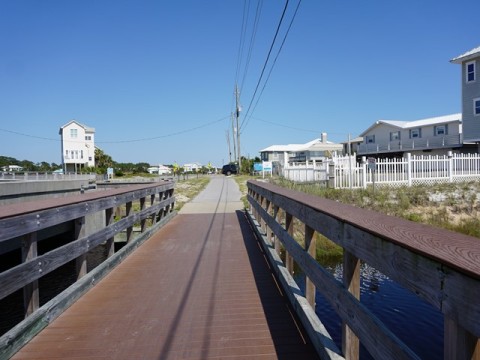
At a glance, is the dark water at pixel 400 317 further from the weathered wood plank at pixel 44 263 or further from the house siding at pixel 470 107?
the house siding at pixel 470 107

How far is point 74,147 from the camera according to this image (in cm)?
6694

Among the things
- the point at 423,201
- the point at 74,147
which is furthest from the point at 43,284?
the point at 74,147

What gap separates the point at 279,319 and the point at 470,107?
108 feet

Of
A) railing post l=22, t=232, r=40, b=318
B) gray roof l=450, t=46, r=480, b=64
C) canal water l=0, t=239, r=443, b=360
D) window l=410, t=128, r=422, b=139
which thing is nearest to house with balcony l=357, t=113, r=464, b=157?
→ window l=410, t=128, r=422, b=139

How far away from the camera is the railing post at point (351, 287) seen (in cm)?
298

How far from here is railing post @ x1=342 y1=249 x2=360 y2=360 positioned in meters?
2.98

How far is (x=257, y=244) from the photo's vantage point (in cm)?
877

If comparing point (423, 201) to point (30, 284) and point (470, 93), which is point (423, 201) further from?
point (470, 93)

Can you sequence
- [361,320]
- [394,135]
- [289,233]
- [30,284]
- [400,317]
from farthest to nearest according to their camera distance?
[394,135], [400,317], [289,233], [30,284], [361,320]

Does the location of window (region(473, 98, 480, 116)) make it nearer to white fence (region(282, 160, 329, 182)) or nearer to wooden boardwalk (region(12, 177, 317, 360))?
white fence (region(282, 160, 329, 182))

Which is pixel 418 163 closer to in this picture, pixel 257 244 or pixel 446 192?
pixel 446 192

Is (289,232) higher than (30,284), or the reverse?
(289,232)

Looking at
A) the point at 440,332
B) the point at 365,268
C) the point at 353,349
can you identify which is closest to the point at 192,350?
the point at 353,349

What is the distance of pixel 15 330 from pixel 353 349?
286 cm
